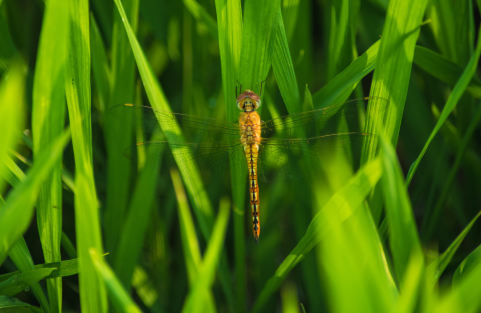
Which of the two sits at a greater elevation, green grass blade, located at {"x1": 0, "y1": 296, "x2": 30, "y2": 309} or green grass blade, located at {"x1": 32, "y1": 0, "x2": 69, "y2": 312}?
green grass blade, located at {"x1": 32, "y1": 0, "x2": 69, "y2": 312}

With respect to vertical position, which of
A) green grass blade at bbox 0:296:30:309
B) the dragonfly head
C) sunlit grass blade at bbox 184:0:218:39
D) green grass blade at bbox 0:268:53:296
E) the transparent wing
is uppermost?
sunlit grass blade at bbox 184:0:218:39

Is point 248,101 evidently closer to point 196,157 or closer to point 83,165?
point 196,157

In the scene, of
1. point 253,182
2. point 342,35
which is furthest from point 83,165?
point 342,35

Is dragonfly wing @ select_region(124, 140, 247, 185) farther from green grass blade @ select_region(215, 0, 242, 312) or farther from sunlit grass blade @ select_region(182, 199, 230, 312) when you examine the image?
sunlit grass blade @ select_region(182, 199, 230, 312)

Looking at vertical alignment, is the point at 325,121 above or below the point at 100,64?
below

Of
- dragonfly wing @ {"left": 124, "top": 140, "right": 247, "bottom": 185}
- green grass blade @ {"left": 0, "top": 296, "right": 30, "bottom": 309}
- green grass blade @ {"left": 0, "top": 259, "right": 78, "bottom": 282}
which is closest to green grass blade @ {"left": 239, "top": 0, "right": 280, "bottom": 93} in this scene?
dragonfly wing @ {"left": 124, "top": 140, "right": 247, "bottom": 185}

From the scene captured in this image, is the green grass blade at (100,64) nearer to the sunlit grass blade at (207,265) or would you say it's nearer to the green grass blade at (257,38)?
the green grass blade at (257,38)

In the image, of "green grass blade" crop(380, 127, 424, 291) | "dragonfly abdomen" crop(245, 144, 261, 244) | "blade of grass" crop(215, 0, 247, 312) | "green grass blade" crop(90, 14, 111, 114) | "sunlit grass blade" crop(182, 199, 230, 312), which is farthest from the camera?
"dragonfly abdomen" crop(245, 144, 261, 244)
